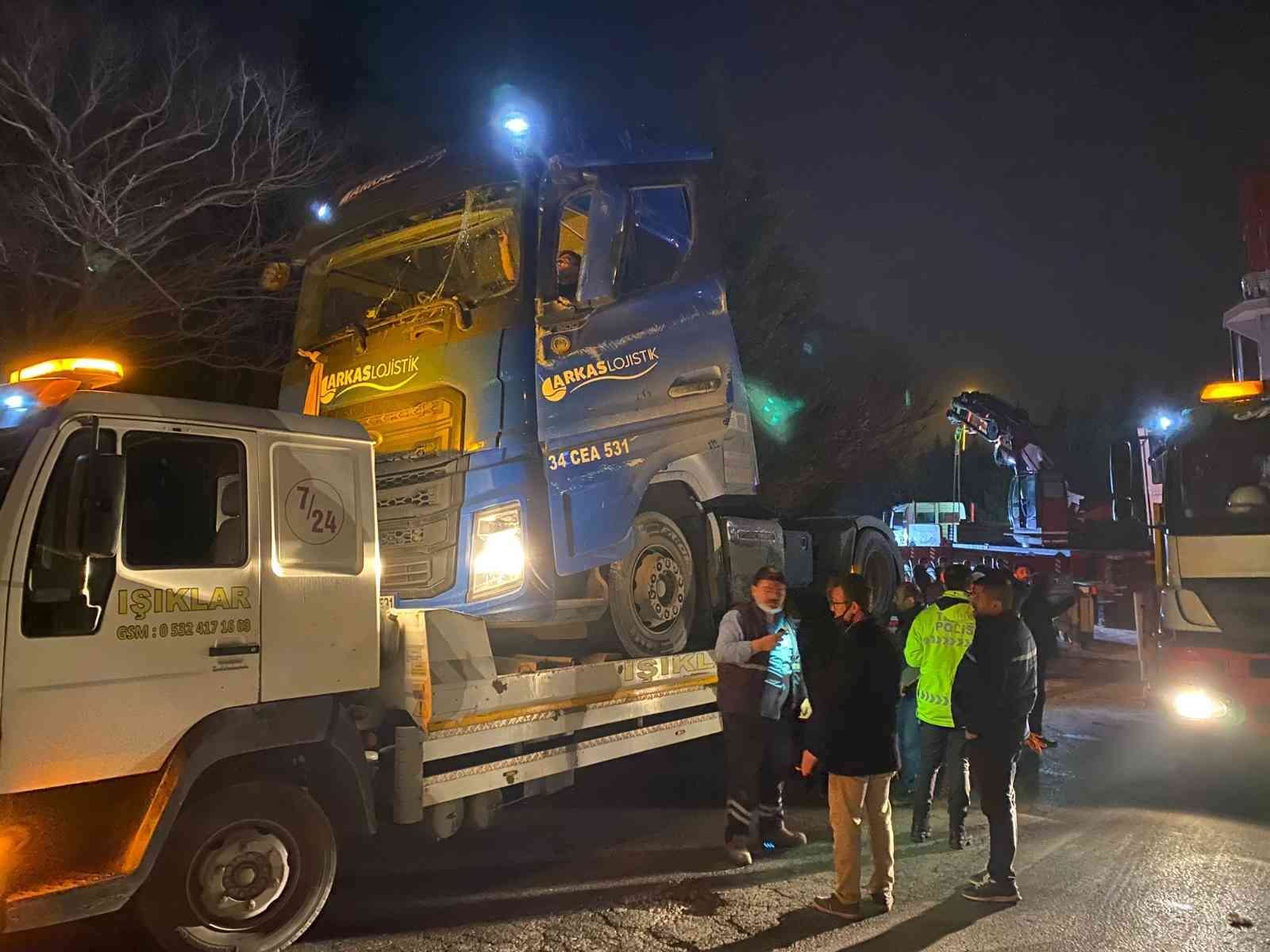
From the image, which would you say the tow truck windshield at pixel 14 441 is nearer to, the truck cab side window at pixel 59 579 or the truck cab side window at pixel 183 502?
the truck cab side window at pixel 59 579

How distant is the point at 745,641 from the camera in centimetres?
545

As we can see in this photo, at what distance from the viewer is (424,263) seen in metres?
6.06

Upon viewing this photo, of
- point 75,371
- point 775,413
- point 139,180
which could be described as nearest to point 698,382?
point 75,371

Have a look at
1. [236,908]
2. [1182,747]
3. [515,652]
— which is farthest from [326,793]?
[1182,747]

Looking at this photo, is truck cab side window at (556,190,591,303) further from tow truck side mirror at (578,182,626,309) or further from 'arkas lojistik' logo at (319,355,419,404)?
'arkas lojistik' logo at (319,355,419,404)

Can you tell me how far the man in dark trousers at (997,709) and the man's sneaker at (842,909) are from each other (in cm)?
67

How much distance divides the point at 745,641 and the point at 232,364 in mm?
9662

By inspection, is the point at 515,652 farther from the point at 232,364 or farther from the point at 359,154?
the point at 359,154

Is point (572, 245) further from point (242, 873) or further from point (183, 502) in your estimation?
point (242, 873)

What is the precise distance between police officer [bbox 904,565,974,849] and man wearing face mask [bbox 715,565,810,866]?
81 cm

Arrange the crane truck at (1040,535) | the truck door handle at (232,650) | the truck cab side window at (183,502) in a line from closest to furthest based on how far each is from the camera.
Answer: the truck cab side window at (183,502) < the truck door handle at (232,650) < the crane truck at (1040,535)

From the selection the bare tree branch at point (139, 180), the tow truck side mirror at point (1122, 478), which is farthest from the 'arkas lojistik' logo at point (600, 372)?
the bare tree branch at point (139, 180)

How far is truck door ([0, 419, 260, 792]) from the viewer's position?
10.8 feet

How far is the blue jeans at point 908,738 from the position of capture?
272 inches
